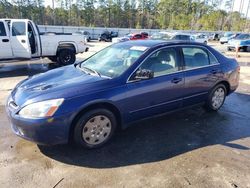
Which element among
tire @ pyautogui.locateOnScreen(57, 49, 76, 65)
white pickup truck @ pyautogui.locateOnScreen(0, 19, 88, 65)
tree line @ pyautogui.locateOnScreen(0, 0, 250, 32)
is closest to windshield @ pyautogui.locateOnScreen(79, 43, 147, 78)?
white pickup truck @ pyautogui.locateOnScreen(0, 19, 88, 65)

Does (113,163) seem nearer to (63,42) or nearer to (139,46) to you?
Answer: (139,46)

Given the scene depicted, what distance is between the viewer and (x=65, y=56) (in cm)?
1138

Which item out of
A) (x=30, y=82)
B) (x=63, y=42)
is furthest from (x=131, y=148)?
(x=63, y=42)

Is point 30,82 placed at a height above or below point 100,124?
above

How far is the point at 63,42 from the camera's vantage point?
11.1 meters

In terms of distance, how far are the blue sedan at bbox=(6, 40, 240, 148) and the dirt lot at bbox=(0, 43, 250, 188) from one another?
326 millimetres

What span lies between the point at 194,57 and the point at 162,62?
0.90 metres

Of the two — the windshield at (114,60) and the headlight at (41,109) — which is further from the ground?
the windshield at (114,60)

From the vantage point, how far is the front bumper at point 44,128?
3338mm

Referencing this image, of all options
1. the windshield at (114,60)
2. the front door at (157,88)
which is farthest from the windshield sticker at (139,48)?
the front door at (157,88)

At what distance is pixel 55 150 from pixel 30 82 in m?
1.24

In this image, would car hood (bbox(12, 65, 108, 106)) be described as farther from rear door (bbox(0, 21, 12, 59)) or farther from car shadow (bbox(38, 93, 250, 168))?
rear door (bbox(0, 21, 12, 59))

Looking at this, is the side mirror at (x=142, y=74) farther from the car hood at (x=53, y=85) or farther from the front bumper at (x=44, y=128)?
the front bumper at (x=44, y=128)

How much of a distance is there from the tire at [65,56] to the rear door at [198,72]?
24.7 ft
